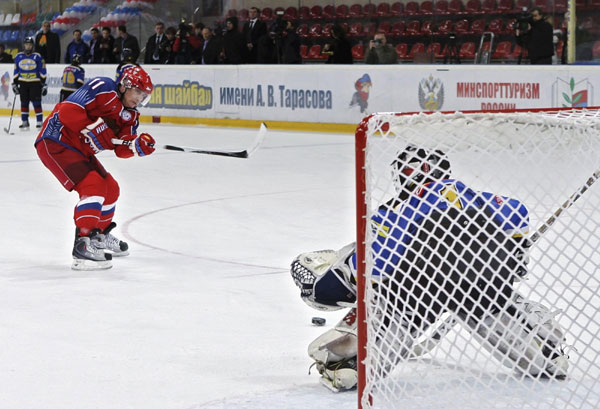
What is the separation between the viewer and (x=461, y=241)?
254 centimetres

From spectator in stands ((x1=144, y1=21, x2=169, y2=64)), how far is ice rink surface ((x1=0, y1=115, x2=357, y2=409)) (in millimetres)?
6408

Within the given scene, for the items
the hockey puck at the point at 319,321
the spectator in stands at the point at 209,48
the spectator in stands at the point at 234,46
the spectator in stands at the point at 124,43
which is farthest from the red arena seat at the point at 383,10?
the hockey puck at the point at 319,321

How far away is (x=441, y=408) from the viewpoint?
2695mm

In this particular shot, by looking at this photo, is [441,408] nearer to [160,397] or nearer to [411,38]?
[160,397]

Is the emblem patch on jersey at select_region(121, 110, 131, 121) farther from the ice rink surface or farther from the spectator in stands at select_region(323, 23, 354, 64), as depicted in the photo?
the spectator in stands at select_region(323, 23, 354, 64)

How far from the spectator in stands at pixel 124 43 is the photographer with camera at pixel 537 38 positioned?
20.5 ft

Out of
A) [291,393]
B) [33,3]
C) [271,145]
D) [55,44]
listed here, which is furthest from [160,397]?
[33,3]

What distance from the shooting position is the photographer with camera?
1078cm

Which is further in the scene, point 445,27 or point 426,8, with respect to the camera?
point 426,8

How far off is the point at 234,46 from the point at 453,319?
11248 mm

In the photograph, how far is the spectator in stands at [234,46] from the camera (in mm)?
13547

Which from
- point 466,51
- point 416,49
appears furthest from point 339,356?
point 416,49

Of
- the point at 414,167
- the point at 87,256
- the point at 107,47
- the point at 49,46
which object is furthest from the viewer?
the point at 49,46

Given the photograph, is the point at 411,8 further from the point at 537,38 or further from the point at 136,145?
the point at 136,145
